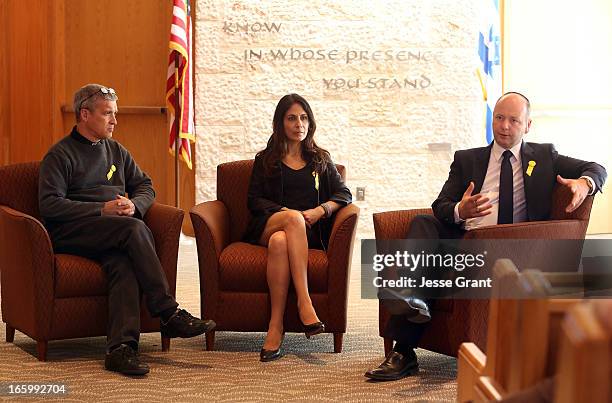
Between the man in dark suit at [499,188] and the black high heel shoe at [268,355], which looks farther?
the black high heel shoe at [268,355]

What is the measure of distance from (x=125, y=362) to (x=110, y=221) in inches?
25.4

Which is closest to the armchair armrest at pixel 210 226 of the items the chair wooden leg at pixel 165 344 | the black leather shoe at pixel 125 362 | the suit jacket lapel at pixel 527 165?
the chair wooden leg at pixel 165 344

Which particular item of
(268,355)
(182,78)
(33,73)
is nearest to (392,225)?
(268,355)

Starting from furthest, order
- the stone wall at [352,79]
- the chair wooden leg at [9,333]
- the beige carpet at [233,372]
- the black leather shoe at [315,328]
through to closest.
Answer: the stone wall at [352,79]
the chair wooden leg at [9,333]
the black leather shoe at [315,328]
the beige carpet at [233,372]

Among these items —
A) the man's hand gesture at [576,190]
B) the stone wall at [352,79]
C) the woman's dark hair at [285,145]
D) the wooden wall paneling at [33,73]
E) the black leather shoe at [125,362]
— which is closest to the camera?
the black leather shoe at [125,362]

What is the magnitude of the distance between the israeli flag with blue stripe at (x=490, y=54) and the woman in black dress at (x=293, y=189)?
2.86 m

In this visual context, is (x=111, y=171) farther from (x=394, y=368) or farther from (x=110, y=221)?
(x=394, y=368)

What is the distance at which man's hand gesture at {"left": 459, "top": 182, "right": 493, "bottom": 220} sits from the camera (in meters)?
3.79

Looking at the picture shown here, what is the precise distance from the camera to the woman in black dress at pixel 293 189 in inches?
166

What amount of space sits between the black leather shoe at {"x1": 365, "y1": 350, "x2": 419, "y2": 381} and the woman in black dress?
23.5 inches

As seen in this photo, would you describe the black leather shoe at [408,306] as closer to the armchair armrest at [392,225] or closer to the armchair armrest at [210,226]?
the armchair armrest at [392,225]

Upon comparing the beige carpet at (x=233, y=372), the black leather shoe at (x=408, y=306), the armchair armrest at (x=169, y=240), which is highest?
the armchair armrest at (x=169, y=240)

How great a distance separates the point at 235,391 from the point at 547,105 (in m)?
5.32

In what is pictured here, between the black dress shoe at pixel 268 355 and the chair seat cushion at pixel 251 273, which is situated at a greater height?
the chair seat cushion at pixel 251 273
